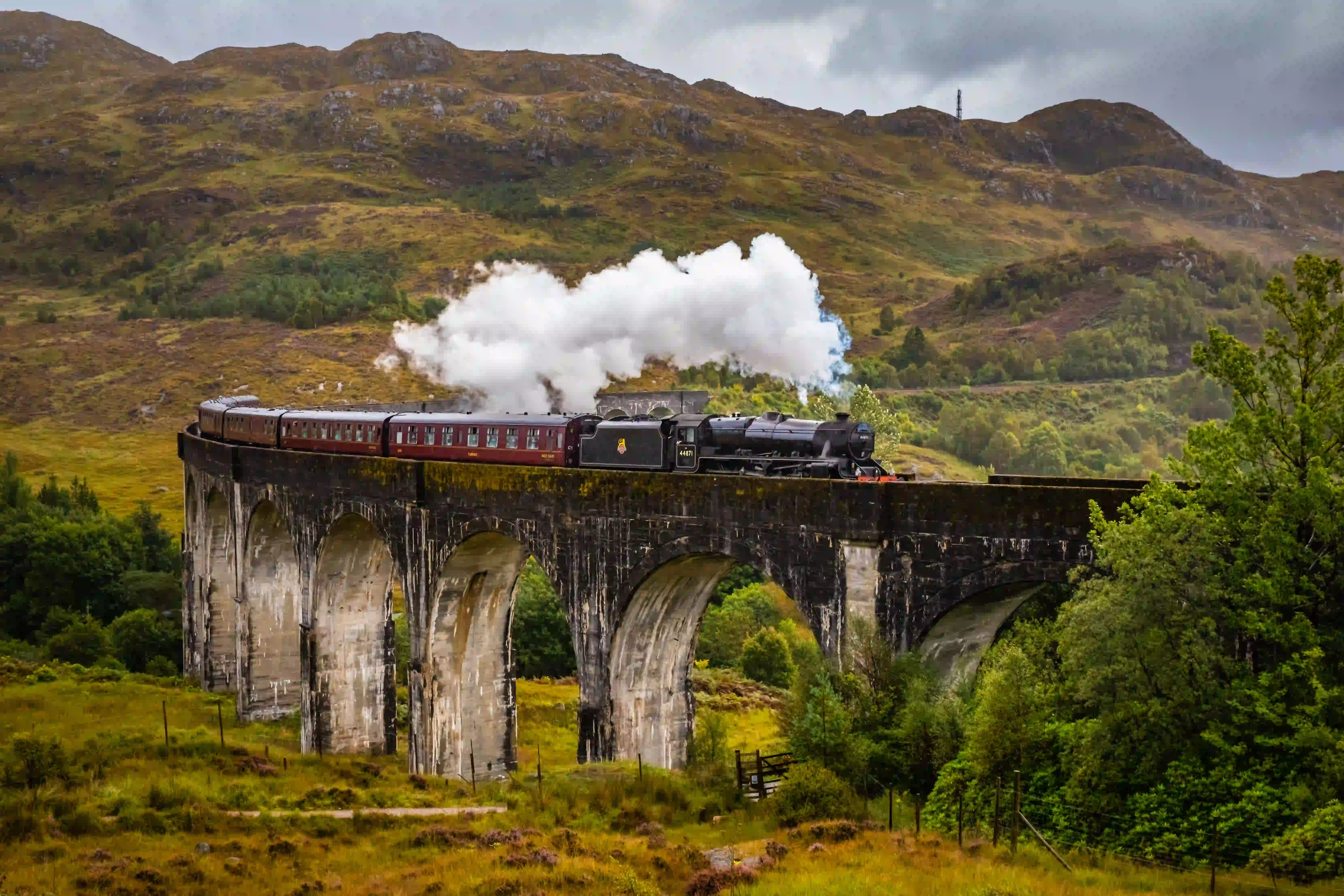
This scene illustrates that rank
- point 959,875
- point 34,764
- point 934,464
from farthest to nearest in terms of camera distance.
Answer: point 934,464, point 34,764, point 959,875

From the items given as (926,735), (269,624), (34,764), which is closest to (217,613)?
(269,624)

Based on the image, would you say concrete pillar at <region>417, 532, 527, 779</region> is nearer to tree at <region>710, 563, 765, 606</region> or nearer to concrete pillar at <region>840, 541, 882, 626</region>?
concrete pillar at <region>840, 541, 882, 626</region>

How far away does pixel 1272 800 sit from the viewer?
14102mm

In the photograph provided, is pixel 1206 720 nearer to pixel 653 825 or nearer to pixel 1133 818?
pixel 1133 818

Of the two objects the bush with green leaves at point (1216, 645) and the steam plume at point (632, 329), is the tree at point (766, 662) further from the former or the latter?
the bush with green leaves at point (1216, 645)

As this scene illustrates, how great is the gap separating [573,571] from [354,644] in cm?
1379

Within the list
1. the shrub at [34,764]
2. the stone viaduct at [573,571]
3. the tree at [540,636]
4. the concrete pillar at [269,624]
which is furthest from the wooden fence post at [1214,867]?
the tree at [540,636]

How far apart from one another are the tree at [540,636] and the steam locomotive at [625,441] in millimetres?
22604

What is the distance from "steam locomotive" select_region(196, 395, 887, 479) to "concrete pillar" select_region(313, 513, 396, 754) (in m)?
3.39

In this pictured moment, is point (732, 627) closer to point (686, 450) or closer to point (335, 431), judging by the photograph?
point (335, 431)

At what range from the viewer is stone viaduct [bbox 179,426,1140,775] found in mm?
18766

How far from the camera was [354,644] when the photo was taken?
1414 inches

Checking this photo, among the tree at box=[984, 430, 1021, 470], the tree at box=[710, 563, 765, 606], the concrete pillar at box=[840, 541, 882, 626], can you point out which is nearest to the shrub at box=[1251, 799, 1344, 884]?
the concrete pillar at box=[840, 541, 882, 626]

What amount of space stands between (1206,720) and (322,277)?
13963cm
